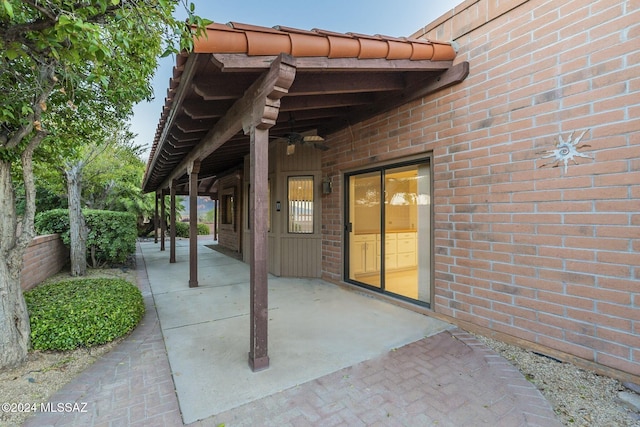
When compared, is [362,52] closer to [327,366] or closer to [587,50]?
[587,50]

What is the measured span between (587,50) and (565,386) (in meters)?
2.78

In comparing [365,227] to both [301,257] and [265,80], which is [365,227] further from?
[265,80]

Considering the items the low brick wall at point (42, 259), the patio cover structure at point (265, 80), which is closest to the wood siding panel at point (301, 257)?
the patio cover structure at point (265, 80)

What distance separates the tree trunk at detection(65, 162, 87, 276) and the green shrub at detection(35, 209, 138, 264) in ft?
1.56

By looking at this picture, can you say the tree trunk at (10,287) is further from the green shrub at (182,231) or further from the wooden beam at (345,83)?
the green shrub at (182,231)

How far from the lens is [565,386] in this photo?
2.33 meters

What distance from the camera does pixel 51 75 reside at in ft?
7.99

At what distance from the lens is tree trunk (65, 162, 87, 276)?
567 cm

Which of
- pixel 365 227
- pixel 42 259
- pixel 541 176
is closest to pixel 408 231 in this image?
pixel 365 227

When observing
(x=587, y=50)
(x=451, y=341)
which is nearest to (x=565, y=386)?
(x=451, y=341)

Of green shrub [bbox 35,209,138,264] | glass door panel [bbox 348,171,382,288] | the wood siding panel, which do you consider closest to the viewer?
glass door panel [bbox 348,171,382,288]

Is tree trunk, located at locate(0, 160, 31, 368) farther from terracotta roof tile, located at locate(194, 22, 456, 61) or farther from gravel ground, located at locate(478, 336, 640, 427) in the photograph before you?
gravel ground, located at locate(478, 336, 640, 427)

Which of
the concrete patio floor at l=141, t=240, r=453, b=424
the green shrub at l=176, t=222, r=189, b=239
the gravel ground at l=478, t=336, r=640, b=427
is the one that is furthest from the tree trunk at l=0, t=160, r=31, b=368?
the green shrub at l=176, t=222, r=189, b=239

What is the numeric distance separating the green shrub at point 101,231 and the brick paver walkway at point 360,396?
455cm
